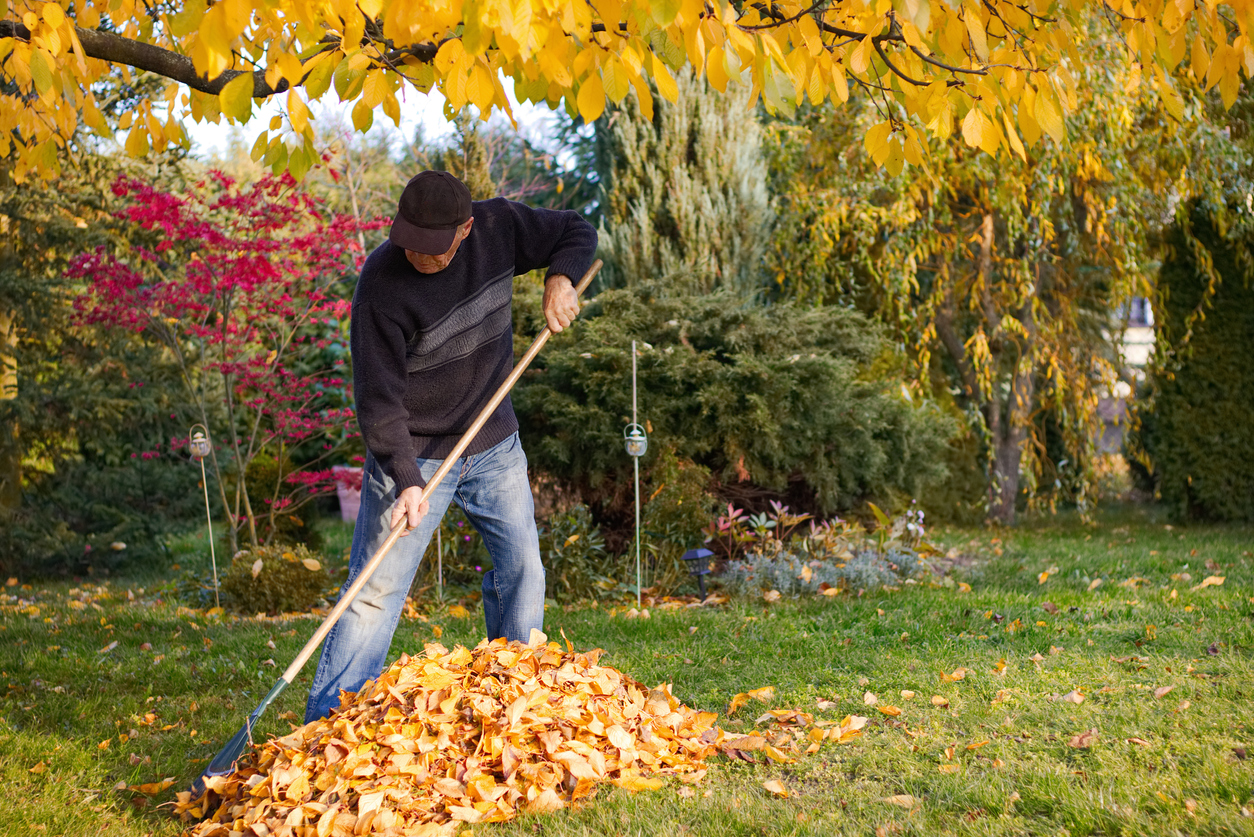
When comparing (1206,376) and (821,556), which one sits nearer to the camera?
(821,556)

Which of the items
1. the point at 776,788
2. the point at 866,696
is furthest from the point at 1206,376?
the point at 776,788

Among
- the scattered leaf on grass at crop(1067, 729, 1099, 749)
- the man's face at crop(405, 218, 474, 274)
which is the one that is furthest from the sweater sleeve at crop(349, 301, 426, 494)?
the scattered leaf on grass at crop(1067, 729, 1099, 749)

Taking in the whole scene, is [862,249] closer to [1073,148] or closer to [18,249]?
[1073,148]

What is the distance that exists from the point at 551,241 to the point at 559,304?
0.30 metres


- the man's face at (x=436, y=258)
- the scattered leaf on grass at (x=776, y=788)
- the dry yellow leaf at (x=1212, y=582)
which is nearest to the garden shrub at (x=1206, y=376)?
the dry yellow leaf at (x=1212, y=582)

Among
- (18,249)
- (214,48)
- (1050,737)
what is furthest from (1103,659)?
(18,249)

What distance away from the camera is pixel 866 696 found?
316cm

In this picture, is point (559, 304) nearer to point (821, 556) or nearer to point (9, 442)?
point (821, 556)

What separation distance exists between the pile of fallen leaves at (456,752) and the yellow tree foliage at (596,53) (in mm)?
1513

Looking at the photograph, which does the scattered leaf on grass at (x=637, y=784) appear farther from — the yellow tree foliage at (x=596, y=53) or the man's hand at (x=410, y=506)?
the yellow tree foliage at (x=596, y=53)

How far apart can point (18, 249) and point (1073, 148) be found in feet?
25.4

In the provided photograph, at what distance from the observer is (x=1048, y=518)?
8.40m

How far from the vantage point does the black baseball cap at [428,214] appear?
2.64 m

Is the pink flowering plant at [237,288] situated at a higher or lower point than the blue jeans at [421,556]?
higher
